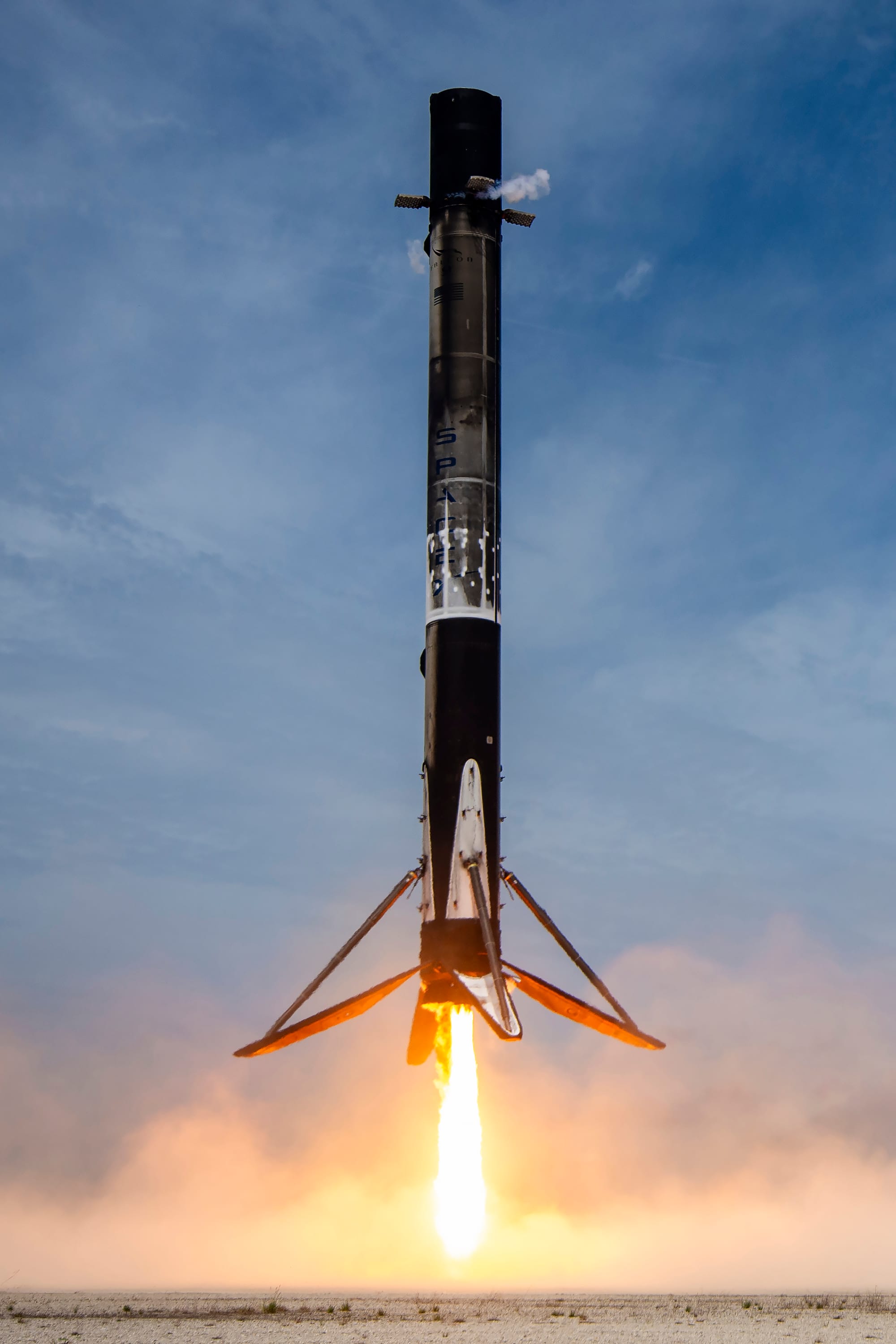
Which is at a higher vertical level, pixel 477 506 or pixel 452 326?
pixel 452 326

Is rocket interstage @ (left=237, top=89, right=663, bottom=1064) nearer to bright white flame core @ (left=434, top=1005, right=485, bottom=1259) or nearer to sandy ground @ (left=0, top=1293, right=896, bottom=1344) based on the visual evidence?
bright white flame core @ (left=434, top=1005, right=485, bottom=1259)

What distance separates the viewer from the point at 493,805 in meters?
36.4

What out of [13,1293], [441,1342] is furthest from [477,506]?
[13,1293]

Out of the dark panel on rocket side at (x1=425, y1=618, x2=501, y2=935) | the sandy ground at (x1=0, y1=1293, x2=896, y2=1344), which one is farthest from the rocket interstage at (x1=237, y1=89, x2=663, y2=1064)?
the sandy ground at (x1=0, y1=1293, x2=896, y2=1344)

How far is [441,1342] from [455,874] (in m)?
10.8

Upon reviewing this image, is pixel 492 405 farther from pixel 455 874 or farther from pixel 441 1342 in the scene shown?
pixel 441 1342

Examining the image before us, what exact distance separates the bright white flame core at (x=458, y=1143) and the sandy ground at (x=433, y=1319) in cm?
Answer: 234

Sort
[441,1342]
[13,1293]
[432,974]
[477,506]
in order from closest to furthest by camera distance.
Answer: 1. [441,1342]
2. [432,974]
3. [477,506]
4. [13,1293]

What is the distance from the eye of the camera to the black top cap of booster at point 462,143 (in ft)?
130

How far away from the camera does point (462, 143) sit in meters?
39.7

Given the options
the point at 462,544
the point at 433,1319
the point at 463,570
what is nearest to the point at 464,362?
the point at 462,544

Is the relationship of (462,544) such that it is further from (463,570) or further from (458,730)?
(458,730)

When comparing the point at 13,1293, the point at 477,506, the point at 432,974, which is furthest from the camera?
the point at 13,1293

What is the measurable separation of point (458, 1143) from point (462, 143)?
2720 centimetres
